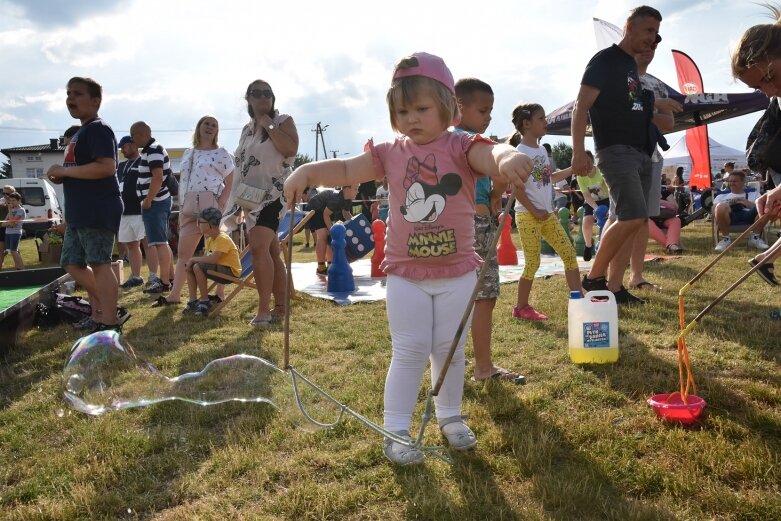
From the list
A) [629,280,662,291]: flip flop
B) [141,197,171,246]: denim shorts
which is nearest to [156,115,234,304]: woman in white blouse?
[141,197,171,246]: denim shorts

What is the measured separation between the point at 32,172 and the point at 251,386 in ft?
228

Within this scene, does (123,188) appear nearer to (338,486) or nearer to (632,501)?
(338,486)

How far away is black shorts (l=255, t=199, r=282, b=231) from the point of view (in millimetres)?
5266

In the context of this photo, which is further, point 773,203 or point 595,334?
point 595,334

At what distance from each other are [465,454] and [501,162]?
1147mm

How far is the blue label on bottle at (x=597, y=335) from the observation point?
11.5 ft

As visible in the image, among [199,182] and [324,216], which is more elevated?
[199,182]

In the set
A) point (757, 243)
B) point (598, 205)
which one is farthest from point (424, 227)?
point (757, 243)

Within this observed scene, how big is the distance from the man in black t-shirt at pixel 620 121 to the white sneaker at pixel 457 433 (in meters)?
2.65

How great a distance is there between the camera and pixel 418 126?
2445 millimetres

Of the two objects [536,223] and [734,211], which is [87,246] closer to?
[536,223]

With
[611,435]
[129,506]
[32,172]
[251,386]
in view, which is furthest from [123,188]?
[32,172]

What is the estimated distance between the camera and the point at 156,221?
7461mm

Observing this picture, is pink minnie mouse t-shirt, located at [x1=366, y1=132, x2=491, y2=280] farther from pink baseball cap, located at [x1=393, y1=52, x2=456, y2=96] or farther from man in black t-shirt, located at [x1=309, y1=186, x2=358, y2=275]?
man in black t-shirt, located at [x1=309, y1=186, x2=358, y2=275]
